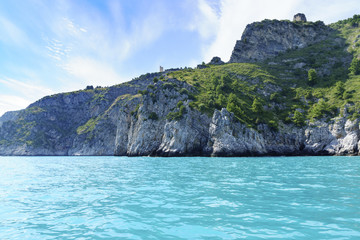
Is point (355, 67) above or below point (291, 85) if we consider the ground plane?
above

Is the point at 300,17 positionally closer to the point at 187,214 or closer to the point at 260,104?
the point at 260,104

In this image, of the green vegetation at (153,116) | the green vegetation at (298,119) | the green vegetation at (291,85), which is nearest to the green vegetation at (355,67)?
the green vegetation at (291,85)

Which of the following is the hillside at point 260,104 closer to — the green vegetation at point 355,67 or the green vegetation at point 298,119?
the green vegetation at point 298,119

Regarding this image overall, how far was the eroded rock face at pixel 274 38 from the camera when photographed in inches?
5428

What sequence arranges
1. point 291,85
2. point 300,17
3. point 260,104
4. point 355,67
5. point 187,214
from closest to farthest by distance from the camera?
point 187,214 → point 260,104 → point 355,67 → point 291,85 → point 300,17

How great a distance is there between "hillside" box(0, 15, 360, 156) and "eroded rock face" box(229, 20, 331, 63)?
63 cm

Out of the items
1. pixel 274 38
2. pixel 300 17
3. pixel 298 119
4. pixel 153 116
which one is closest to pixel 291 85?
pixel 298 119

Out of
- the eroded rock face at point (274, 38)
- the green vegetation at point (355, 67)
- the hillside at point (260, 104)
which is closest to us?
the hillside at point (260, 104)

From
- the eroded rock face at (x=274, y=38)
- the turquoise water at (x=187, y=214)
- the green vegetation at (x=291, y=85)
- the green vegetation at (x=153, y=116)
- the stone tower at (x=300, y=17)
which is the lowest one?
the turquoise water at (x=187, y=214)

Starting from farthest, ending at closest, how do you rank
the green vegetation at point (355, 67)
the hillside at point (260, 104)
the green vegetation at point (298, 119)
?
the green vegetation at point (355, 67) < the green vegetation at point (298, 119) < the hillside at point (260, 104)

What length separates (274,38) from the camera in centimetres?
13875

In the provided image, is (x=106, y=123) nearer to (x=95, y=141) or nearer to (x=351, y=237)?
(x=95, y=141)

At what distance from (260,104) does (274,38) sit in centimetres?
7933

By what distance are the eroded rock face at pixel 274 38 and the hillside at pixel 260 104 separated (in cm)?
63
